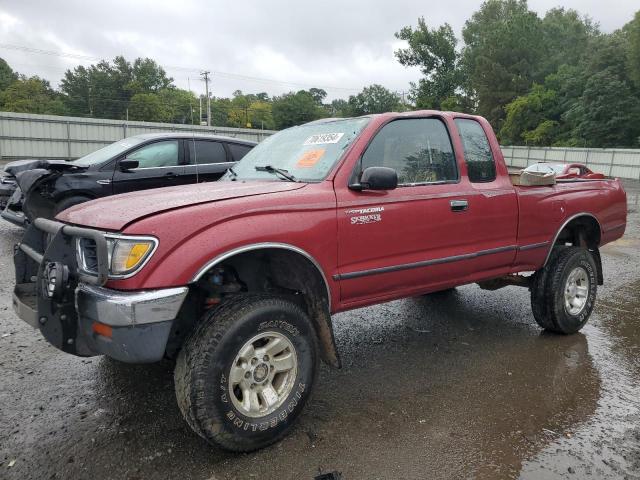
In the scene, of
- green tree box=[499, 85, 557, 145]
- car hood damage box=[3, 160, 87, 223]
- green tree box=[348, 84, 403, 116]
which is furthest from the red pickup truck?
green tree box=[348, 84, 403, 116]

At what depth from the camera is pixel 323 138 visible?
3684 mm

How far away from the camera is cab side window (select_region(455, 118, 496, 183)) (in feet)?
13.4

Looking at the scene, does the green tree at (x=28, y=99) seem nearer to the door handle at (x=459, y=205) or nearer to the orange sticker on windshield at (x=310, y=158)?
the orange sticker on windshield at (x=310, y=158)

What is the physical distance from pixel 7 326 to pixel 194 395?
117 inches

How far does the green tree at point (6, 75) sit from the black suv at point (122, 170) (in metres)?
79.6

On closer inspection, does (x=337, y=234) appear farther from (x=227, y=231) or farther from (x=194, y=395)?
(x=194, y=395)

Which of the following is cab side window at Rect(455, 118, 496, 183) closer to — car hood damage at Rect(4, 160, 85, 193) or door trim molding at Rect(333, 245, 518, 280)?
door trim molding at Rect(333, 245, 518, 280)

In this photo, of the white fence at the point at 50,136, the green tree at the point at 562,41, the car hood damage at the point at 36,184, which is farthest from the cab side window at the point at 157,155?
the green tree at the point at 562,41

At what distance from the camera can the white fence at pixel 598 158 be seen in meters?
32.5

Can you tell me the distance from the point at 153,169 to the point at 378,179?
5.13 metres

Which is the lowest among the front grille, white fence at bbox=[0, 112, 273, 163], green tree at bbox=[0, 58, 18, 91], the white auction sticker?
the front grille

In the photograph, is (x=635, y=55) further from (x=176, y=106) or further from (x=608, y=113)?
(x=176, y=106)

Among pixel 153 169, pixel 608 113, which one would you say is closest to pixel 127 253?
pixel 153 169

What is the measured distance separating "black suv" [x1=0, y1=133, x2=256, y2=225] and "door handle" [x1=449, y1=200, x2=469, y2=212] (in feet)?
13.9
